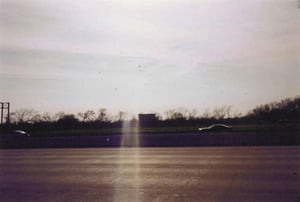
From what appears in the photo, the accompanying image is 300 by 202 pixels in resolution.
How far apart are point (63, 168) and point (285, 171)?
6.79 meters

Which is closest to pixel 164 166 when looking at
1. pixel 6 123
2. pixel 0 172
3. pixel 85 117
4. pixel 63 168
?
pixel 63 168

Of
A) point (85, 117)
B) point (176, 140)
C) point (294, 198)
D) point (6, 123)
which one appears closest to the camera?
point (294, 198)

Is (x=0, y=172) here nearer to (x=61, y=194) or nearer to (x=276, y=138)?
(x=61, y=194)

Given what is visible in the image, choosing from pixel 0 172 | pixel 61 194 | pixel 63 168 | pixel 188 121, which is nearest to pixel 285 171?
pixel 61 194

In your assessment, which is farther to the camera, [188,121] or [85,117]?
[85,117]

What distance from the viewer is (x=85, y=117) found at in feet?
286

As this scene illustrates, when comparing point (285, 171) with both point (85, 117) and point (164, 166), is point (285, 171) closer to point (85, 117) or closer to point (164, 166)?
point (164, 166)

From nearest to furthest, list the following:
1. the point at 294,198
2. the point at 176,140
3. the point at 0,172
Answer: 1. the point at 294,198
2. the point at 0,172
3. the point at 176,140

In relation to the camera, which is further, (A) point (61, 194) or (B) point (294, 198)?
(A) point (61, 194)

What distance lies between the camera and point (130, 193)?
27.8 feet

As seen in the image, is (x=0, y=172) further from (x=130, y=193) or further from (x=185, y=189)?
(x=185, y=189)

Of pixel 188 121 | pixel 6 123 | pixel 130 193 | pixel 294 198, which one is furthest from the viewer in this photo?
pixel 188 121

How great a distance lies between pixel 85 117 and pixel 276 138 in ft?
218

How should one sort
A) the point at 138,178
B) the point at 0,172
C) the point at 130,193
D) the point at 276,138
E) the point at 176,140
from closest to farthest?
the point at 130,193 → the point at 138,178 → the point at 0,172 → the point at 276,138 → the point at 176,140
